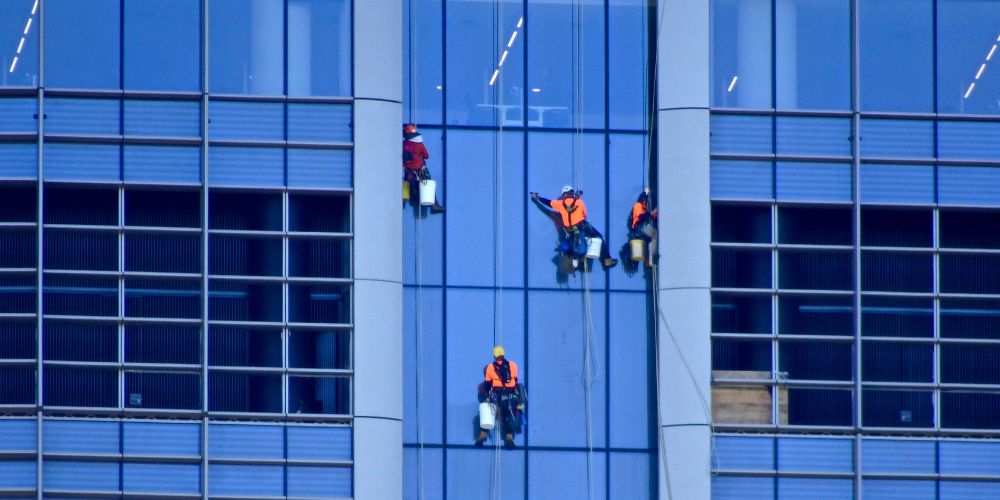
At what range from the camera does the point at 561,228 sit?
33875 mm

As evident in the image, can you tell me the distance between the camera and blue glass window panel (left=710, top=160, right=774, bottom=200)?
109ft

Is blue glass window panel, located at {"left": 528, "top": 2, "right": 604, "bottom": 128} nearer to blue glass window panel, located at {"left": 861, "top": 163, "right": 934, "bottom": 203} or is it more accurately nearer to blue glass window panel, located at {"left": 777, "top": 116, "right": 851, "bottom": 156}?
blue glass window panel, located at {"left": 777, "top": 116, "right": 851, "bottom": 156}

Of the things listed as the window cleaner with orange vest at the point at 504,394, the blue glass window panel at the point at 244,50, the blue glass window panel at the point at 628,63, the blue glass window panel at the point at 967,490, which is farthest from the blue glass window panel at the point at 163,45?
the blue glass window panel at the point at 967,490

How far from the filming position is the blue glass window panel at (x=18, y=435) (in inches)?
1243

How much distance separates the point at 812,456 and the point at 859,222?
4.92 meters

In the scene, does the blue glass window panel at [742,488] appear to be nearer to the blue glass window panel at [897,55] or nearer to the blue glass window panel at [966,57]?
the blue glass window panel at [897,55]

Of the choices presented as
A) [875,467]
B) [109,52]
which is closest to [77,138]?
[109,52]

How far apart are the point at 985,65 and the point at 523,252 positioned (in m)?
10.6

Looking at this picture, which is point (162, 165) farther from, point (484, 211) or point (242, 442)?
point (484, 211)

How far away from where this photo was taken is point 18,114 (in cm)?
3234

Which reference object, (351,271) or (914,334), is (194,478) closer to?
(351,271)

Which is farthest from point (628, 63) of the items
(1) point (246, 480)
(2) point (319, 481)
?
(1) point (246, 480)

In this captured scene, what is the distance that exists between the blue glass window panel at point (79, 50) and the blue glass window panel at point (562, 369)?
9.96 m

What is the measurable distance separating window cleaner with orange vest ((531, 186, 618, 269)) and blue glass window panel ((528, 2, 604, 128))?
1733mm
